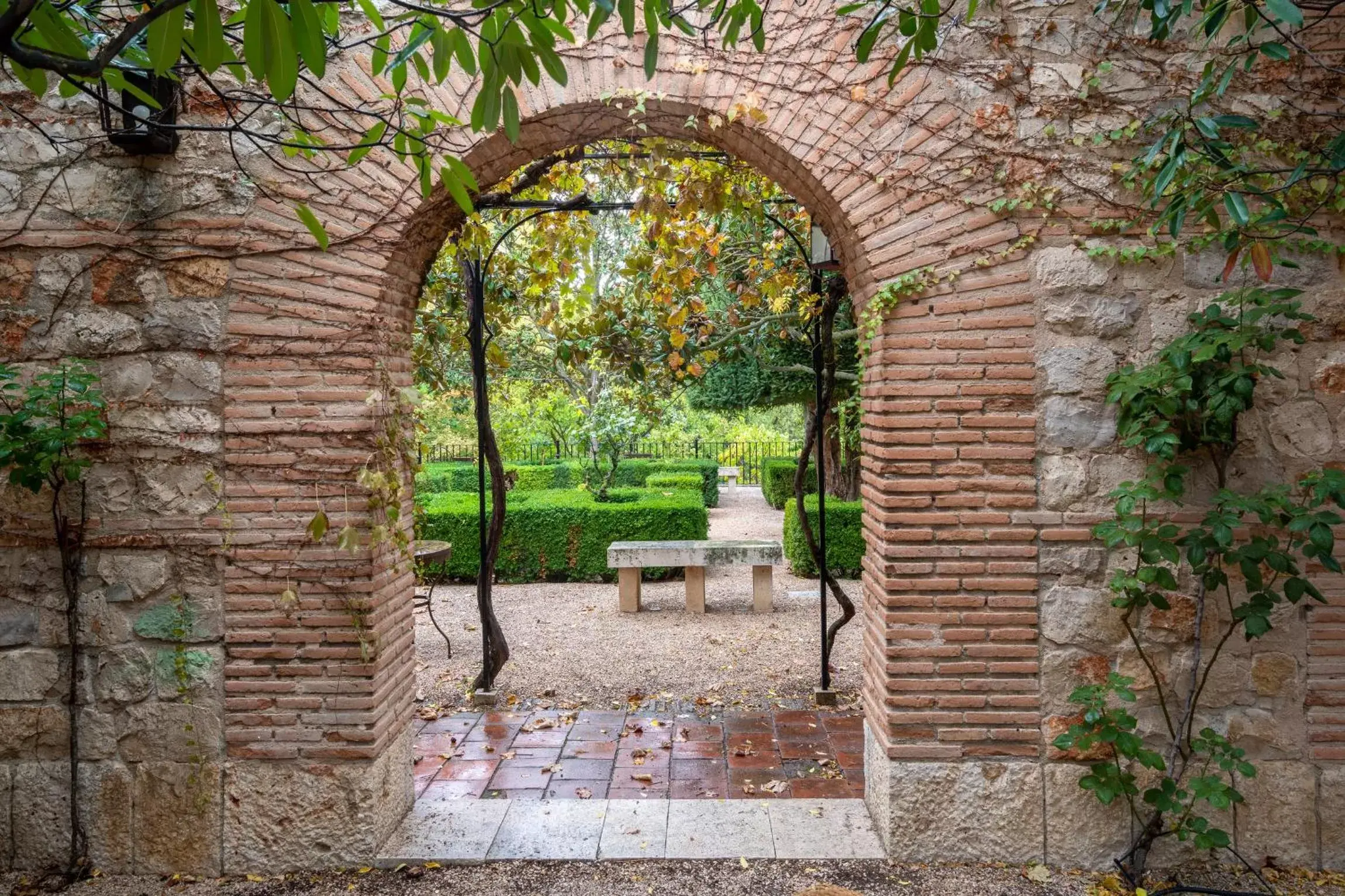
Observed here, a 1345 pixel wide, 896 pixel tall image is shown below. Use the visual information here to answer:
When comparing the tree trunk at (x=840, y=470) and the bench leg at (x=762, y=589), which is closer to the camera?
the bench leg at (x=762, y=589)

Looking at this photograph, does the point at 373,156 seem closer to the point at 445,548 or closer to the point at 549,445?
the point at 445,548

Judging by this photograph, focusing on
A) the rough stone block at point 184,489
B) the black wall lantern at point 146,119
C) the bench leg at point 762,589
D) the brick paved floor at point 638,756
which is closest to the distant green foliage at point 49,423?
the rough stone block at point 184,489

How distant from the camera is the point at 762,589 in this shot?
7285mm

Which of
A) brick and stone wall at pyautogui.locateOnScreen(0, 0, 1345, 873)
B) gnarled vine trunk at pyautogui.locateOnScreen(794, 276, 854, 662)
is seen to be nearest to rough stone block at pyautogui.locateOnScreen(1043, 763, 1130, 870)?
brick and stone wall at pyautogui.locateOnScreen(0, 0, 1345, 873)

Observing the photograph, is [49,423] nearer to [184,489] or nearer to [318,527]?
[184,489]

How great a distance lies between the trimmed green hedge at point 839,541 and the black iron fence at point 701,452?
805 centimetres

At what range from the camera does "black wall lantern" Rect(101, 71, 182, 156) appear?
2.90m

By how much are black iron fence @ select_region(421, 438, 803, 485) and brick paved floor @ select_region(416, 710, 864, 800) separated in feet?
39.2

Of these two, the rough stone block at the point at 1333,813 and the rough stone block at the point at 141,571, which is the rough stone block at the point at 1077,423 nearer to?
the rough stone block at the point at 1333,813

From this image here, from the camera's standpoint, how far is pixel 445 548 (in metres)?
5.98

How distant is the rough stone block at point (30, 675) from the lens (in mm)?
3137

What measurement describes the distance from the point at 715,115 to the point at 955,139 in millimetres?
898

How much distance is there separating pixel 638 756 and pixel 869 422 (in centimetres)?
215

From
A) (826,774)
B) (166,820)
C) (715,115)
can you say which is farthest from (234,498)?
(826,774)
